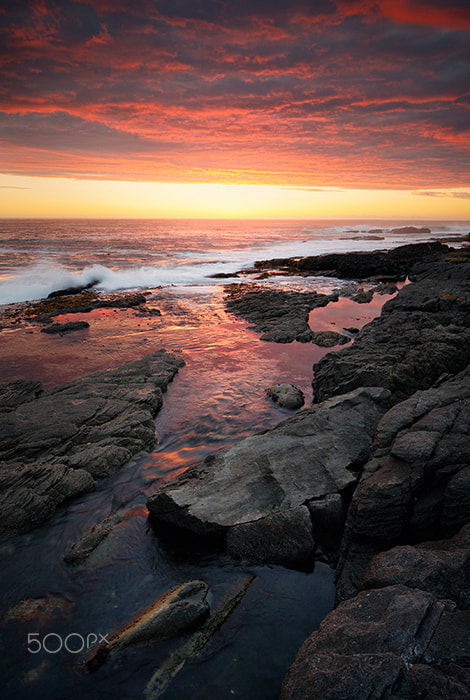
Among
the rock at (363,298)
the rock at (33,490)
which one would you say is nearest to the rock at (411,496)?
the rock at (33,490)

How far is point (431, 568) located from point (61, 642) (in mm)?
5177

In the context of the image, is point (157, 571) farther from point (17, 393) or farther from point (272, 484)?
point (17, 393)

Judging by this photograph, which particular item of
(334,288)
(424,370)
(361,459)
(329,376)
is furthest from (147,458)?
(334,288)

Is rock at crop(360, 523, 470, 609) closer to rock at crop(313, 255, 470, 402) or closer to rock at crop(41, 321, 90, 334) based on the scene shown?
rock at crop(313, 255, 470, 402)

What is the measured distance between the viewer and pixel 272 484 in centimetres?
695

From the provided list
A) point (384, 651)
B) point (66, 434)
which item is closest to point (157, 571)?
point (384, 651)

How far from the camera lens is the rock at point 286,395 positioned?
12.1 m

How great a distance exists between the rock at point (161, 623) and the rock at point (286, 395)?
7.49 meters

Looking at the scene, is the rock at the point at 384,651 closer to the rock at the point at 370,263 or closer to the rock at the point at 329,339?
the rock at the point at 329,339

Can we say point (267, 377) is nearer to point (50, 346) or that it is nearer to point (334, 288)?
point (50, 346)

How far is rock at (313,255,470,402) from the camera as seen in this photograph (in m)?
10.6

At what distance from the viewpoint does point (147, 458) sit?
9.38m

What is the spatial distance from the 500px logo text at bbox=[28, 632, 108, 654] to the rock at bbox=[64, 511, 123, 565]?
1254 millimetres

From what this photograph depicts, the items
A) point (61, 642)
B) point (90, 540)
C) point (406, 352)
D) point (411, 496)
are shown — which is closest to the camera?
point (61, 642)
